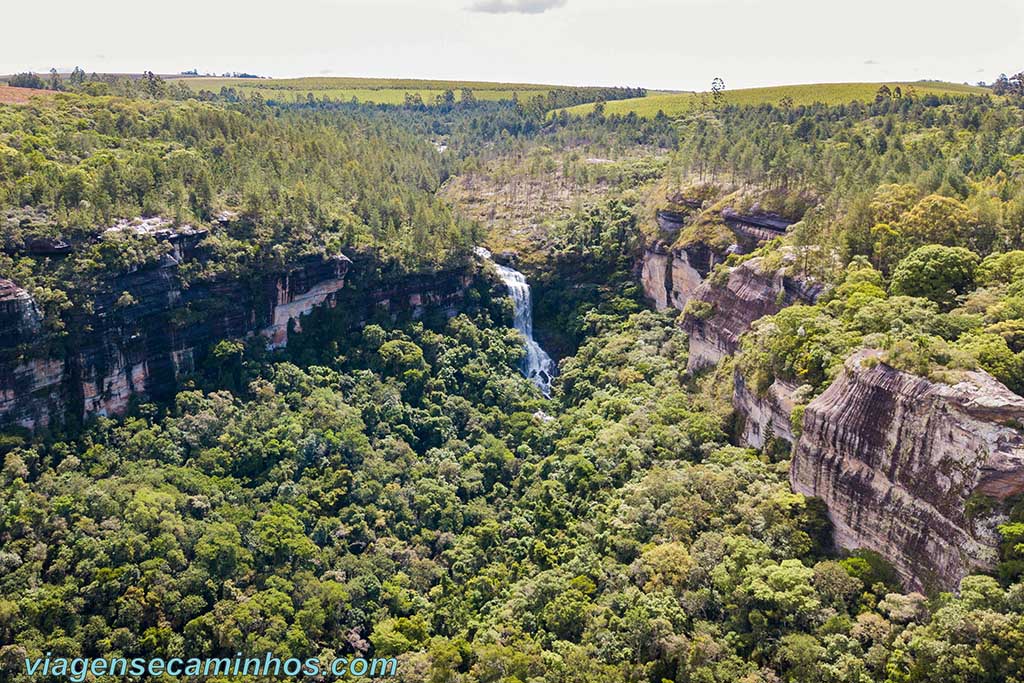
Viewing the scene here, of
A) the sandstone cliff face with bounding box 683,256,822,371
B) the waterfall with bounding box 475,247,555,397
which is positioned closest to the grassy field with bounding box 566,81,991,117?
the waterfall with bounding box 475,247,555,397

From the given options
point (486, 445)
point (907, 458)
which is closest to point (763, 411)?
point (907, 458)

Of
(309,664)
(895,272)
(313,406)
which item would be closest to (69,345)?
(313,406)

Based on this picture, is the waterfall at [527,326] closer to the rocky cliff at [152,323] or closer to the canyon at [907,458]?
the rocky cliff at [152,323]

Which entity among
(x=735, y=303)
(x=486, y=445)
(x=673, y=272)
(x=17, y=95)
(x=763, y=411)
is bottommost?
(x=486, y=445)

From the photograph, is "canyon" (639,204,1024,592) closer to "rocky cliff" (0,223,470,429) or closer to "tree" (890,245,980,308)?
"tree" (890,245,980,308)

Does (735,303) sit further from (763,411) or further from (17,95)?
(17,95)

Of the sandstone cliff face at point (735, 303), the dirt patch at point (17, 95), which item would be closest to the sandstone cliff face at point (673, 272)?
the sandstone cliff face at point (735, 303)

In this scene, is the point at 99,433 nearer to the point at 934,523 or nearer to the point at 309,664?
the point at 309,664

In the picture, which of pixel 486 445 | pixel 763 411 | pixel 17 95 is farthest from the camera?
pixel 17 95
